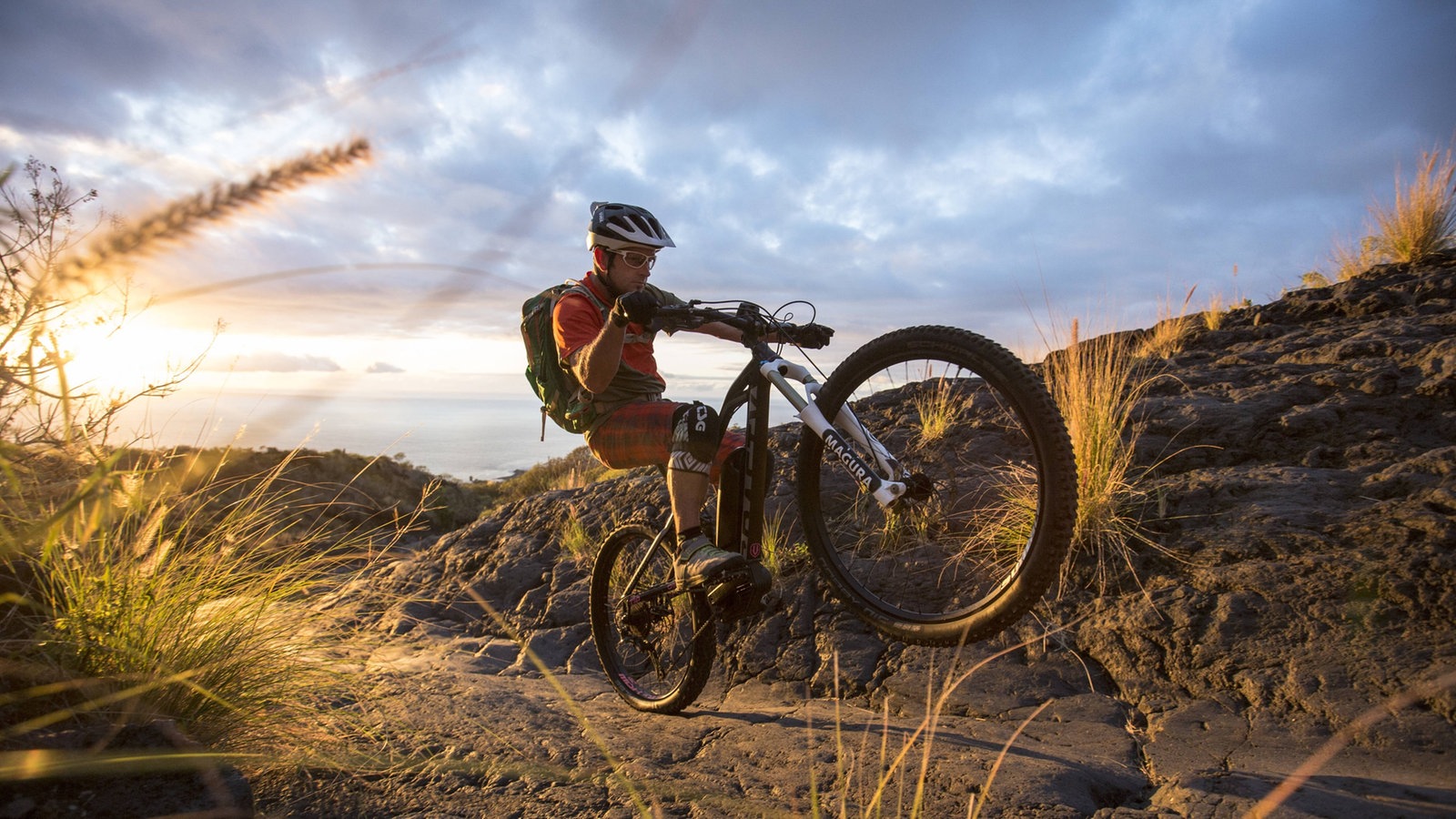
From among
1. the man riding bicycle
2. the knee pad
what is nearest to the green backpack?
the man riding bicycle

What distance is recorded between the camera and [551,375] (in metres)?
3.81

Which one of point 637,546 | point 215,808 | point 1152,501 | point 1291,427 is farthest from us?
point 637,546

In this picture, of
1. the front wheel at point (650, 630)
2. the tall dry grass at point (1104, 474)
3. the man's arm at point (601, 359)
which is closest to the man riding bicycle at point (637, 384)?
the man's arm at point (601, 359)

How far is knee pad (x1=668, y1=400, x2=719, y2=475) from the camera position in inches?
134

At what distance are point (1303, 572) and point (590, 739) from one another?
3.44 m

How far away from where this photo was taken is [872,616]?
3.16 metres

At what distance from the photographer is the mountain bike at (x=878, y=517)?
2725mm

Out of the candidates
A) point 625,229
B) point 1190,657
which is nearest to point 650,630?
point 625,229

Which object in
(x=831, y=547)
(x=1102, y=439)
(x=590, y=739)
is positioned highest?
(x=1102, y=439)

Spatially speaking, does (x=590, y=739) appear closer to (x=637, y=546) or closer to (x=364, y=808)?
(x=364, y=808)

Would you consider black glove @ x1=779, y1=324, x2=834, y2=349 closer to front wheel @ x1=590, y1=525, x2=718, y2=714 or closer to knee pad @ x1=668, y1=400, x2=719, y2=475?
knee pad @ x1=668, y1=400, x2=719, y2=475

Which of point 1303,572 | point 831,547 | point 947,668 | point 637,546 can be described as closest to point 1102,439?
point 1303,572

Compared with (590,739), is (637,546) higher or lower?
higher

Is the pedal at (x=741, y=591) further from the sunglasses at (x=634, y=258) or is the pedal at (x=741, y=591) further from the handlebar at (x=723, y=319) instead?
the sunglasses at (x=634, y=258)
